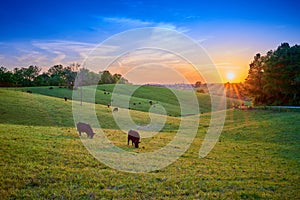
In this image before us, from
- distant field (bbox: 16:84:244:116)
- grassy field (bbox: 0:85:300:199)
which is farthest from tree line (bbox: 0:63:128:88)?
grassy field (bbox: 0:85:300:199)

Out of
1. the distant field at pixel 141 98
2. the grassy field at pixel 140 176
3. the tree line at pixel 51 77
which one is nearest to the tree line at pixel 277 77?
the distant field at pixel 141 98

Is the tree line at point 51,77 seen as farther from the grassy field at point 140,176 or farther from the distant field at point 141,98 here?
the grassy field at point 140,176

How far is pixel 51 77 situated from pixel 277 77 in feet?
325

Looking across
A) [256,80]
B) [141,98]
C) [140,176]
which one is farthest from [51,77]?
[140,176]

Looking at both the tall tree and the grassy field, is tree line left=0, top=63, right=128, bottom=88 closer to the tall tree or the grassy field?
the tall tree

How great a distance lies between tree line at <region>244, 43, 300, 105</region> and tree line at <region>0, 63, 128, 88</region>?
49.3 m

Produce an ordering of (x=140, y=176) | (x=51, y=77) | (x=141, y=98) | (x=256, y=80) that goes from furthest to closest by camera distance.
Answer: (x=51, y=77)
(x=141, y=98)
(x=256, y=80)
(x=140, y=176)

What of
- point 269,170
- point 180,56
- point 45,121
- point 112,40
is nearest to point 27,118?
point 45,121

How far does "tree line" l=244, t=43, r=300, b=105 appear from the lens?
55.2m

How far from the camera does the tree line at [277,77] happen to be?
55.2m

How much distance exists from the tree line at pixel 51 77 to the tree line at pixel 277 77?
4930cm

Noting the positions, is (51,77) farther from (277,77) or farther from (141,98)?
(277,77)

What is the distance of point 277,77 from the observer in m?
57.1

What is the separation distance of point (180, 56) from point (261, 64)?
54.0m
